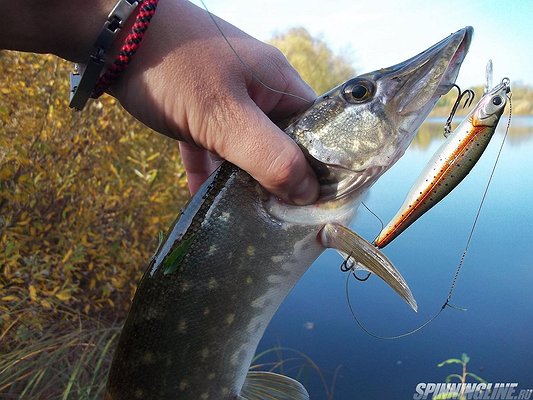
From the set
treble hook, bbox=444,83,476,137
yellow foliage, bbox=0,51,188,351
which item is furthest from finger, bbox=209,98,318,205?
yellow foliage, bbox=0,51,188,351

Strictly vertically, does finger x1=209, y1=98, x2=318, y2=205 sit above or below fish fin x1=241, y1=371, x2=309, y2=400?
above

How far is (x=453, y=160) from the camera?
101 centimetres

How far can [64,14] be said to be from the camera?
1.03m

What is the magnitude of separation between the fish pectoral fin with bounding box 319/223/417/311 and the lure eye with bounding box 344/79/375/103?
0.25 meters

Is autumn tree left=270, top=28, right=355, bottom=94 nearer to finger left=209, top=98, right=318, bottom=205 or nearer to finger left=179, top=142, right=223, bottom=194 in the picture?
finger left=179, top=142, right=223, bottom=194

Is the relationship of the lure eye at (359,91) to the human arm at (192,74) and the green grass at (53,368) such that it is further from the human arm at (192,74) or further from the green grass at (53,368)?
the green grass at (53,368)

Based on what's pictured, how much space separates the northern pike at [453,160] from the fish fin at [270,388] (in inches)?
15.3

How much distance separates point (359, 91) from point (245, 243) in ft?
1.22

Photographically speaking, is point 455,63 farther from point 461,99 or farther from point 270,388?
point 270,388

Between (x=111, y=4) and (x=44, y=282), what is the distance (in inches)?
81.9

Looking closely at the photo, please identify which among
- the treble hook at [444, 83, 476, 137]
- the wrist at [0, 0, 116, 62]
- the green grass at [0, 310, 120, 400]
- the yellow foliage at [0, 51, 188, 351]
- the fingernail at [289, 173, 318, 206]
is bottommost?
the green grass at [0, 310, 120, 400]

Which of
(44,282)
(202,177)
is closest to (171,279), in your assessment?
(202,177)

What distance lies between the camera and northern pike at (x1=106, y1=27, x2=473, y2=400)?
→ 3.37ft

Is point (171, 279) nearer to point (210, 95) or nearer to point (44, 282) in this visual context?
point (210, 95)
